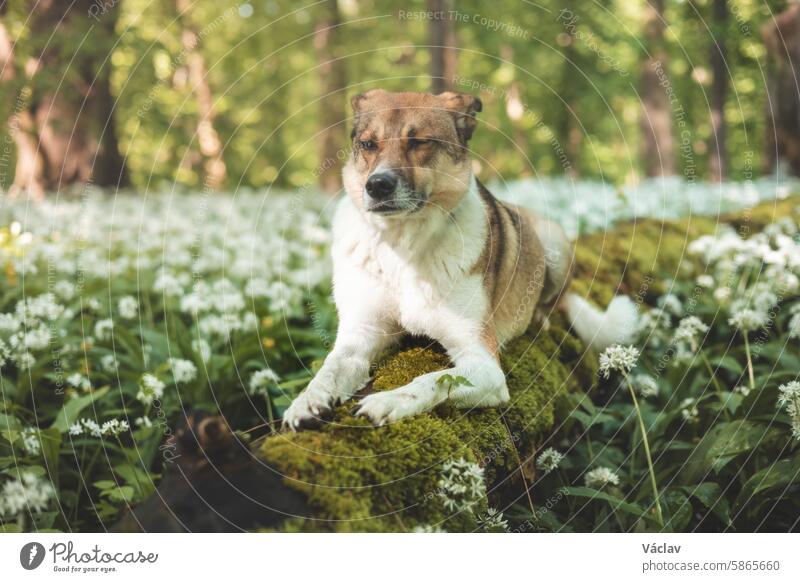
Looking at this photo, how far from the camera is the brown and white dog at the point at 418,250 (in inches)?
176

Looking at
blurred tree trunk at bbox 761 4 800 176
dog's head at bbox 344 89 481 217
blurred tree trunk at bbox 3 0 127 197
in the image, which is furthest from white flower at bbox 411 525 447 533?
blurred tree trunk at bbox 761 4 800 176

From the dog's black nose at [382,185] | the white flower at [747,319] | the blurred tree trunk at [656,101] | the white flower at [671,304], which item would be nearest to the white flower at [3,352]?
the dog's black nose at [382,185]

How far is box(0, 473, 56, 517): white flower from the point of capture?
4.07 m

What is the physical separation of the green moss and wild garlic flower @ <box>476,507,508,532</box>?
0.33 feet

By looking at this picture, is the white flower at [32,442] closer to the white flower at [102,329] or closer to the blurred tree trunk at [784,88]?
the white flower at [102,329]

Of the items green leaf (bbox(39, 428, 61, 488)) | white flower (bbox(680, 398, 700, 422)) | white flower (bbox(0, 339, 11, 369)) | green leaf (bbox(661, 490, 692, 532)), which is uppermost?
white flower (bbox(0, 339, 11, 369))

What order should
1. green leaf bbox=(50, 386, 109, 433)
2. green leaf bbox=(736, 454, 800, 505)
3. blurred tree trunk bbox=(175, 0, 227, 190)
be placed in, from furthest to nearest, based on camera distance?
blurred tree trunk bbox=(175, 0, 227, 190) < green leaf bbox=(50, 386, 109, 433) < green leaf bbox=(736, 454, 800, 505)

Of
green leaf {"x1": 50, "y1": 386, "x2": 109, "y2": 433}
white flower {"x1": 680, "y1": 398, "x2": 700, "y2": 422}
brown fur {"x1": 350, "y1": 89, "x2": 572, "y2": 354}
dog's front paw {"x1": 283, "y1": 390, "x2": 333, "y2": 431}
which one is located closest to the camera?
dog's front paw {"x1": 283, "y1": 390, "x2": 333, "y2": 431}

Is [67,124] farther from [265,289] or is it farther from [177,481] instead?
[177,481]

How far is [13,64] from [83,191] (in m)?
3.59

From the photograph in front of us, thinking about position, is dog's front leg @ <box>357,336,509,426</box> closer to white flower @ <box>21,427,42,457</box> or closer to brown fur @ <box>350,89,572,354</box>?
brown fur @ <box>350,89,572,354</box>

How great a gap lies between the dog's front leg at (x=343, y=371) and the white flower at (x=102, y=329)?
2228mm

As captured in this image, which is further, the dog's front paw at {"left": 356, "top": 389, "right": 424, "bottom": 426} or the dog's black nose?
the dog's black nose

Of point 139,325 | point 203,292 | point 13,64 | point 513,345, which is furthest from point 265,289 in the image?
point 13,64
